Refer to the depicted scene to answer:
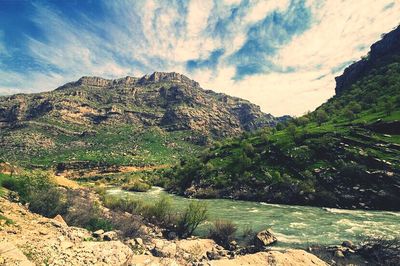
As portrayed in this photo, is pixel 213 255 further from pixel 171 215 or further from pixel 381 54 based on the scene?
pixel 381 54

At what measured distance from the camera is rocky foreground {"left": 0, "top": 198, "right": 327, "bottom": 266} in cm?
2056

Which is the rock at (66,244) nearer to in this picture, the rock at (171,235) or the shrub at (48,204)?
the shrub at (48,204)

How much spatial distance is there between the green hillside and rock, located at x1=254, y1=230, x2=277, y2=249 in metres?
41.0

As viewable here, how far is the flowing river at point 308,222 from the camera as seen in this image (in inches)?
1732

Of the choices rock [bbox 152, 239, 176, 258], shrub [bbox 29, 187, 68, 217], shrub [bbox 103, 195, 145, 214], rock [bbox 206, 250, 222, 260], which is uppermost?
shrub [bbox 29, 187, 68, 217]

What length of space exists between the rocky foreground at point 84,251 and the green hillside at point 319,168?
54.1 metres

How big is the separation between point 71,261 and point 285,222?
4223 cm

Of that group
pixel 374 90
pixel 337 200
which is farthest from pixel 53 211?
pixel 374 90

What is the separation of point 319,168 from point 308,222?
1358 inches

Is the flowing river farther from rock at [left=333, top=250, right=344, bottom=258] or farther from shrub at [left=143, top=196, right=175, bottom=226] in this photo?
shrub at [left=143, top=196, right=175, bottom=226]

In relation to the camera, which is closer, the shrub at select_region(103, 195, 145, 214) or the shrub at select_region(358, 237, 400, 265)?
the shrub at select_region(358, 237, 400, 265)

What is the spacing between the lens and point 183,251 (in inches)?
1261

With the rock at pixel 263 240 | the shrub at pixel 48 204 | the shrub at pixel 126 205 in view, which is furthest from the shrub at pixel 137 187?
the rock at pixel 263 240

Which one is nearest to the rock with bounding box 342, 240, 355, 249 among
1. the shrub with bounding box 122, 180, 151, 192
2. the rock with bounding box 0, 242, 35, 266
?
the rock with bounding box 0, 242, 35, 266
